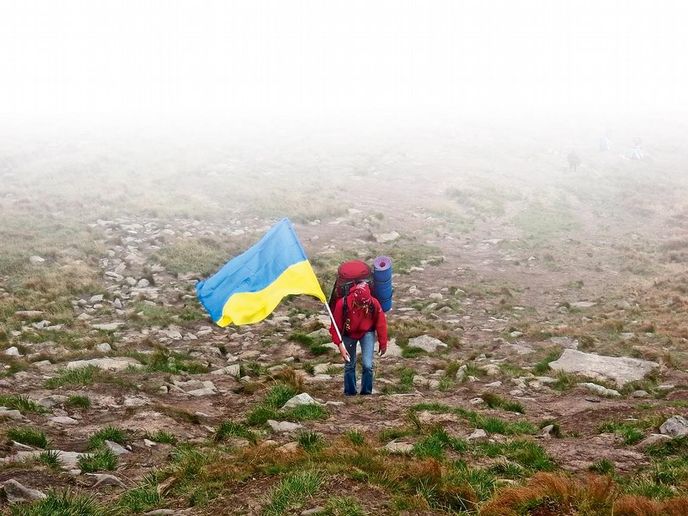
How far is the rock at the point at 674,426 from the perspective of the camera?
7195 millimetres

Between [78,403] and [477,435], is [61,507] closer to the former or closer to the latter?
[78,403]

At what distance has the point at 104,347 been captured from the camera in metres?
11.8

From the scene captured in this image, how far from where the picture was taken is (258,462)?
6.19 metres

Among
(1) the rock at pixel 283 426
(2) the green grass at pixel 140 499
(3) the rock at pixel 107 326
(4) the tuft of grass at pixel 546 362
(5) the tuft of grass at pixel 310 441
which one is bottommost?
(4) the tuft of grass at pixel 546 362

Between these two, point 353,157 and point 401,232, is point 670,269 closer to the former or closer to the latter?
point 401,232

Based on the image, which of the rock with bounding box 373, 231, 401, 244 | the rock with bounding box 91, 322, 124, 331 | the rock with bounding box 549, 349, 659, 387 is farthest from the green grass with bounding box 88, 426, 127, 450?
the rock with bounding box 373, 231, 401, 244

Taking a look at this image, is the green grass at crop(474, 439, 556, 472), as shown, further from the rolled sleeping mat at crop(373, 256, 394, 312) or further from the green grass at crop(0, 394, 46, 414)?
the green grass at crop(0, 394, 46, 414)

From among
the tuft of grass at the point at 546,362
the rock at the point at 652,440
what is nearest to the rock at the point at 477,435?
the rock at the point at 652,440

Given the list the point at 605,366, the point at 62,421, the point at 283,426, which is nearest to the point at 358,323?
the point at 283,426

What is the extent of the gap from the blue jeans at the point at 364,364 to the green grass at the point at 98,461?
418 cm

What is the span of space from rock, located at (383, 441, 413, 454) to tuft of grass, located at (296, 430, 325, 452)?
82 cm

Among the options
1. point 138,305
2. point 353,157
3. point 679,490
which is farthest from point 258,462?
point 353,157

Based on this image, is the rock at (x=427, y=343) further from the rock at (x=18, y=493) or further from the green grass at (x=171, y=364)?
the rock at (x=18, y=493)

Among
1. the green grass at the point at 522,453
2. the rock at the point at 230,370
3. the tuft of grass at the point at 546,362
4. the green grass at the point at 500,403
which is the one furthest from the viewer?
the tuft of grass at the point at 546,362
